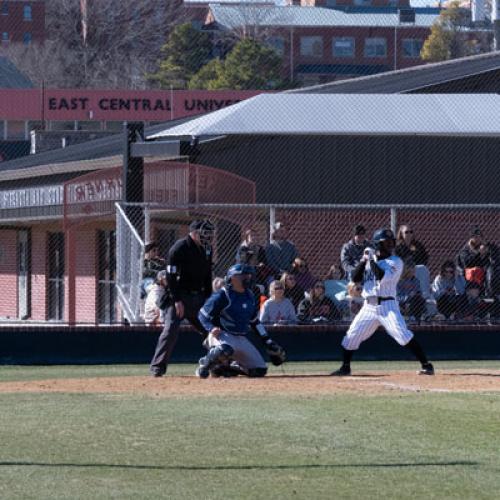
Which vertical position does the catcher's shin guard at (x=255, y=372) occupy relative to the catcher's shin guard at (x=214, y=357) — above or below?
below

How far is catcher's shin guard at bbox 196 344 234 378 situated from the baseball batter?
1294mm

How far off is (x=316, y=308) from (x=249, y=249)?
1.28 meters

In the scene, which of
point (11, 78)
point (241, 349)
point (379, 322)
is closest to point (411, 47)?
point (11, 78)

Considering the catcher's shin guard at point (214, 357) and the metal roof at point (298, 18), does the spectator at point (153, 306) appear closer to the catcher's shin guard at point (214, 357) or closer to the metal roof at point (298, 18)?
the catcher's shin guard at point (214, 357)

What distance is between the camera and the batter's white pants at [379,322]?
1457cm

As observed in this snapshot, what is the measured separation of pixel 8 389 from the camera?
13805mm

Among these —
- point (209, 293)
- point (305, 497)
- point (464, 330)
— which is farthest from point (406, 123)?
point (305, 497)

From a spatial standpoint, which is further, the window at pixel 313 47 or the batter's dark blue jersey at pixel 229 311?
the window at pixel 313 47

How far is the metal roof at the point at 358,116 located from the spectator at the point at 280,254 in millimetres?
3374

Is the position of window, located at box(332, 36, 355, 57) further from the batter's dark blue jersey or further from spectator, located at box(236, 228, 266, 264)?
the batter's dark blue jersey

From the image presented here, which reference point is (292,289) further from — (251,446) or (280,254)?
(251,446)

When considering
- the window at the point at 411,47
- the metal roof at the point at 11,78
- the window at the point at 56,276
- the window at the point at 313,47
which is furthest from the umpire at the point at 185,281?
the window at the point at 313,47

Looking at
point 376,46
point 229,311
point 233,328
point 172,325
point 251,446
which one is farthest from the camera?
point 376,46

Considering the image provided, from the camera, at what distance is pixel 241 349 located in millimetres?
14656
